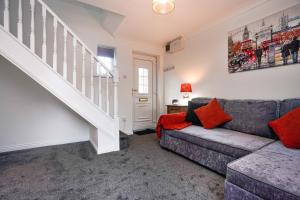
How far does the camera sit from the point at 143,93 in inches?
165

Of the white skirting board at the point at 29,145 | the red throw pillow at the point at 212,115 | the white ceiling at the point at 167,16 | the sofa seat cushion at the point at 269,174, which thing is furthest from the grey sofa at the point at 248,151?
the white skirting board at the point at 29,145

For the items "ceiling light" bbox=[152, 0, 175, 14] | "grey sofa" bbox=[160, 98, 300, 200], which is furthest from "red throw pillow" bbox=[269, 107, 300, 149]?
"ceiling light" bbox=[152, 0, 175, 14]

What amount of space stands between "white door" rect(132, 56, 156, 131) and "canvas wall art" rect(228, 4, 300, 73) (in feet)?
7.04

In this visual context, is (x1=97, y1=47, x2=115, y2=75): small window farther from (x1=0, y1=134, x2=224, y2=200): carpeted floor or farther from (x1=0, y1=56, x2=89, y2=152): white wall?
(x1=0, y1=134, x2=224, y2=200): carpeted floor

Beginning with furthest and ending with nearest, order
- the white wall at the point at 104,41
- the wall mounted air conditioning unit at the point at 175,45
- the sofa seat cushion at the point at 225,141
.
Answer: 1. the wall mounted air conditioning unit at the point at 175,45
2. the white wall at the point at 104,41
3. the sofa seat cushion at the point at 225,141

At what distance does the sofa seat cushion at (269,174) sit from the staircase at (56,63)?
1.89 metres

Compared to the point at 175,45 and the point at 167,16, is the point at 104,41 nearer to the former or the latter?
the point at 167,16

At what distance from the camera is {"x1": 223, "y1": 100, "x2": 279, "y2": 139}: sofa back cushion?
76.3 inches

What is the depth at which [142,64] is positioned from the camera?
165 inches

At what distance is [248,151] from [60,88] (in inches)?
95.1

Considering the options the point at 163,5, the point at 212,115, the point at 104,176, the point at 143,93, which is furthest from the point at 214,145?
the point at 143,93

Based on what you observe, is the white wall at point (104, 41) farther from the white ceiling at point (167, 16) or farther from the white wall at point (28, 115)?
the white wall at point (28, 115)

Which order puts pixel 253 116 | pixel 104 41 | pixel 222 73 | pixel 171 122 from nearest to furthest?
pixel 253 116, pixel 171 122, pixel 222 73, pixel 104 41

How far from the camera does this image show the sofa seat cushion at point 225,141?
5.29 ft
